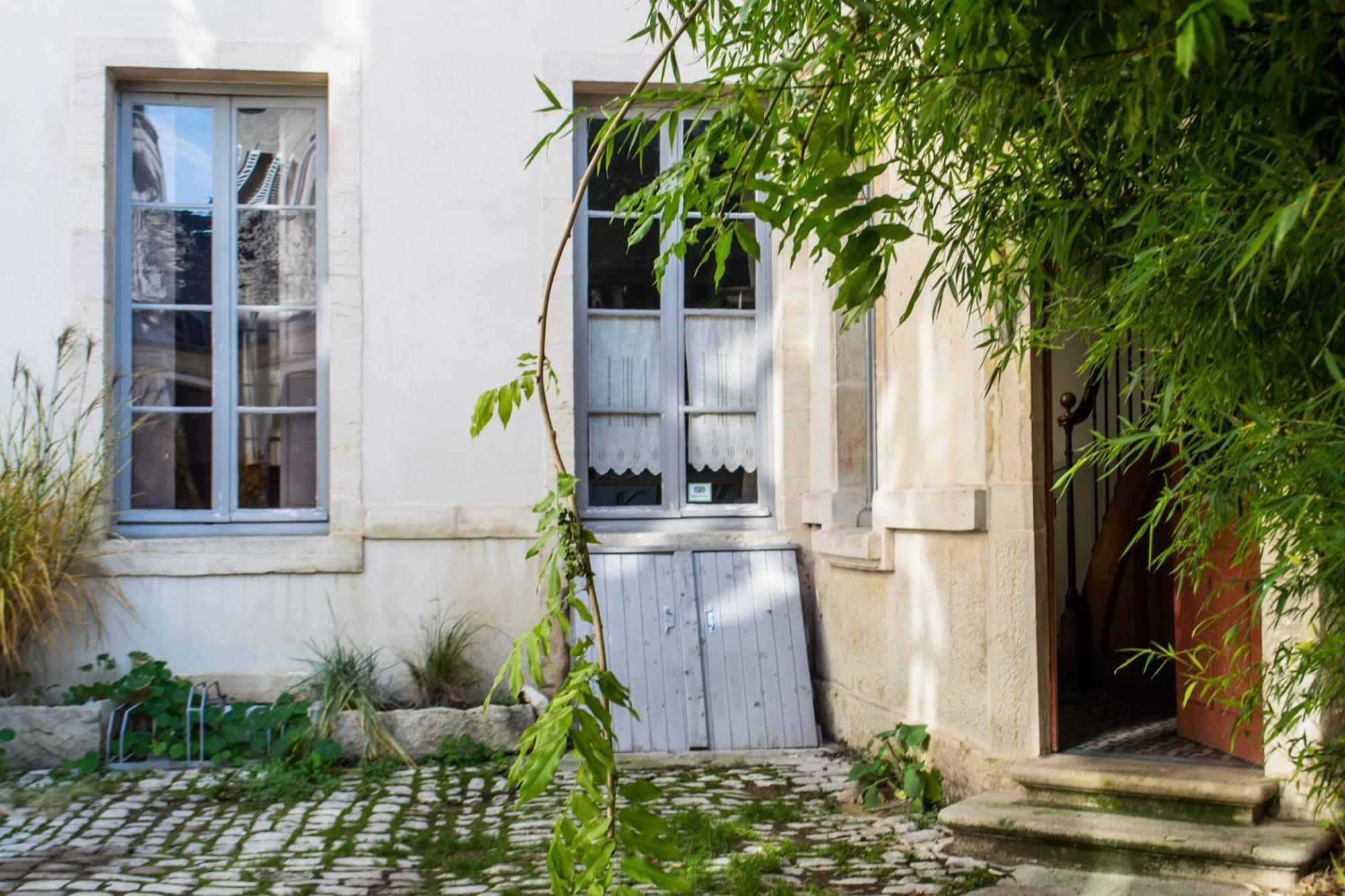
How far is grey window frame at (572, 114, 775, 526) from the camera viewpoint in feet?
20.6

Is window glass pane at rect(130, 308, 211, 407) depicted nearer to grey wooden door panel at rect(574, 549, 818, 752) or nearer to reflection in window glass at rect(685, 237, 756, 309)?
grey wooden door panel at rect(574, 549, 818, 752)

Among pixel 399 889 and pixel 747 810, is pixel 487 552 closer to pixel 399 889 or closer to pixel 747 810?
pixel 747 810

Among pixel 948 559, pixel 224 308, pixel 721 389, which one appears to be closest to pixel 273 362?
pixel 224 308

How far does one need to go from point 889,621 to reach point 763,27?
3.42 meters

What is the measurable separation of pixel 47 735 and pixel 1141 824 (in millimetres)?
4320

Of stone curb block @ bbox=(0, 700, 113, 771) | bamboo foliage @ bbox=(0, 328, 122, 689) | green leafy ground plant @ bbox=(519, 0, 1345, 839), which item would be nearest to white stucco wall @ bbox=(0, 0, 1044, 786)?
bamboo foliage @ bbox=(0, 328, 122, 689)

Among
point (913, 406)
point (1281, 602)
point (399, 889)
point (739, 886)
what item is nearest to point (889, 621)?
point (913, 406)

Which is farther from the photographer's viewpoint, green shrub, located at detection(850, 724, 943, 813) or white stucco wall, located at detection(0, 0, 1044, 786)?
white stucco wall, located at detection(0, 0, 1044, 786)

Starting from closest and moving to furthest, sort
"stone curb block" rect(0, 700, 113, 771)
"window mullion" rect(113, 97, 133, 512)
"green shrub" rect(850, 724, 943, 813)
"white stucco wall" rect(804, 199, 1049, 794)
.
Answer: "white stucco wall" rect(804, 199, 1049, 794), "green shrub" rect(850, 724, 943, 813), "stone curb block" rect(0, 700, 113, 771), "window mullion" rect(113, 97, 133, 512)

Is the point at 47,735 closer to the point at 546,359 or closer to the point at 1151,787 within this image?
the point at 1151,787

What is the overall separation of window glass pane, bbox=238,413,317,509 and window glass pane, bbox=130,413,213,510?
17 cm

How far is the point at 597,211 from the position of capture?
632 cm

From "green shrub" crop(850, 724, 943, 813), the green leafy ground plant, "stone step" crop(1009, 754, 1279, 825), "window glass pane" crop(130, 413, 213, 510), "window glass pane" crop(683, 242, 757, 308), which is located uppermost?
"window glass pane" crop(683, 242, 757, 308)

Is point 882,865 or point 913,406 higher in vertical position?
point 913,406
